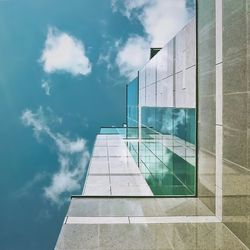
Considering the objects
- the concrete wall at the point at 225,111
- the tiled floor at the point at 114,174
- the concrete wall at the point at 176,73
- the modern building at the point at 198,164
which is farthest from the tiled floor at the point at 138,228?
the concrete wall at the point at 176,73

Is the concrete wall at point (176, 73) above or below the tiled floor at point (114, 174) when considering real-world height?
above

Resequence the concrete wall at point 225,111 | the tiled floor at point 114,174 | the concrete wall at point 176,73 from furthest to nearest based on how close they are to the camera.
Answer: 1. the tiled floor at point 114,174
2. the concrete wall at point 176,73
3. the concrete wall at point 225,111

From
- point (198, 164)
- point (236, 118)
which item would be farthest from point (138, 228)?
point (198, 164)

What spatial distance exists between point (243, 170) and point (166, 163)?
8.86 meters

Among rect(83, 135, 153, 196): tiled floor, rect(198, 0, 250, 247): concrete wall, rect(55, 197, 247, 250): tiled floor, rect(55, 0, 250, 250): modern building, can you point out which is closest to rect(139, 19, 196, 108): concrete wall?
rect(55, 0, 250, 250): modern building

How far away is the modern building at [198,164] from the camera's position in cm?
757

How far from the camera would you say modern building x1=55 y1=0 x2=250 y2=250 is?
757 centimetres

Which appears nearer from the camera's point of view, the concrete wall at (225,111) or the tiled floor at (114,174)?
the concrete wall at (225,111)

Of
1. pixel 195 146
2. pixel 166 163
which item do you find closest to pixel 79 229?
pixel 195 146

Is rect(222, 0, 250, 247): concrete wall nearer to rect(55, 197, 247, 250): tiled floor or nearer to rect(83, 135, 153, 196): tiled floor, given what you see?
rect(55, 197, 247, 250): tiled floor

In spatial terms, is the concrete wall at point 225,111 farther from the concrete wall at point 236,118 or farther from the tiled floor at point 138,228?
the tiled floor at point 138,228

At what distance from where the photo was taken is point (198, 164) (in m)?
11.1

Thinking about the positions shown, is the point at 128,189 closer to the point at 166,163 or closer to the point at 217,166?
the point at 166,163

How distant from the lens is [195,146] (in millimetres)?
11250
